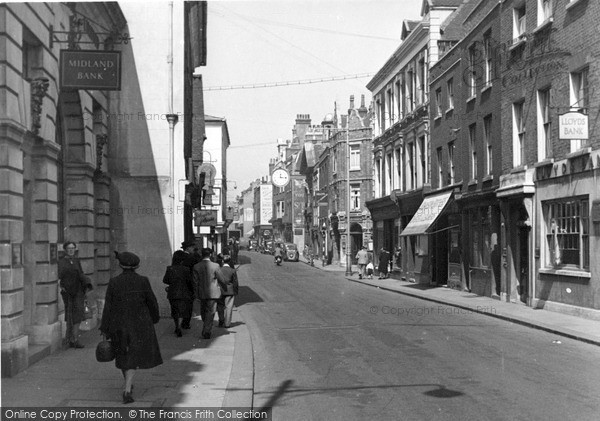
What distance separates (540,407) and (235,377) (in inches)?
152

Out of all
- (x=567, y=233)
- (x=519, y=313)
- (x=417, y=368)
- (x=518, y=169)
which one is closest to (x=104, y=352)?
(x=417, y=368)

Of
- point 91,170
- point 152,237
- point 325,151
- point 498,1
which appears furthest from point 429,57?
point 325,151

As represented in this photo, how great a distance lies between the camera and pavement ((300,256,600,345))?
14.4 m

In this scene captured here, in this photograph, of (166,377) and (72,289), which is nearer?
(166,377)

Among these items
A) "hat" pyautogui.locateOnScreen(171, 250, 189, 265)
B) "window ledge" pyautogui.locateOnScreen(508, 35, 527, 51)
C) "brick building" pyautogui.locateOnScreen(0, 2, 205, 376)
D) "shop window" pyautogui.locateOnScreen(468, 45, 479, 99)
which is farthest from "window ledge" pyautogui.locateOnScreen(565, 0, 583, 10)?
"hat" pyautogui.locateOnScreen(171, 250, 189, 265)

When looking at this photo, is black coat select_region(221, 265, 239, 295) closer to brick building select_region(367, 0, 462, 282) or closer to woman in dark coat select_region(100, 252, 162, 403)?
woman in dark coat select_region(100, 252, 162, 403)

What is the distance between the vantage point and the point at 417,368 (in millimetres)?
10109

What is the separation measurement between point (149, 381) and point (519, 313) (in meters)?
12.1

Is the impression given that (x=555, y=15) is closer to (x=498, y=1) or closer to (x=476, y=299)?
(x=498, y=1)

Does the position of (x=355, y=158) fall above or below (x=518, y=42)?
above

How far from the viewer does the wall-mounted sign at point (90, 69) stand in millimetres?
10594

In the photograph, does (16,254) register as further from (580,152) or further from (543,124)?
(543,124)

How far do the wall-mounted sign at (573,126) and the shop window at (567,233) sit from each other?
1.92 meters

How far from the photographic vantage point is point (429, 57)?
102 ft
